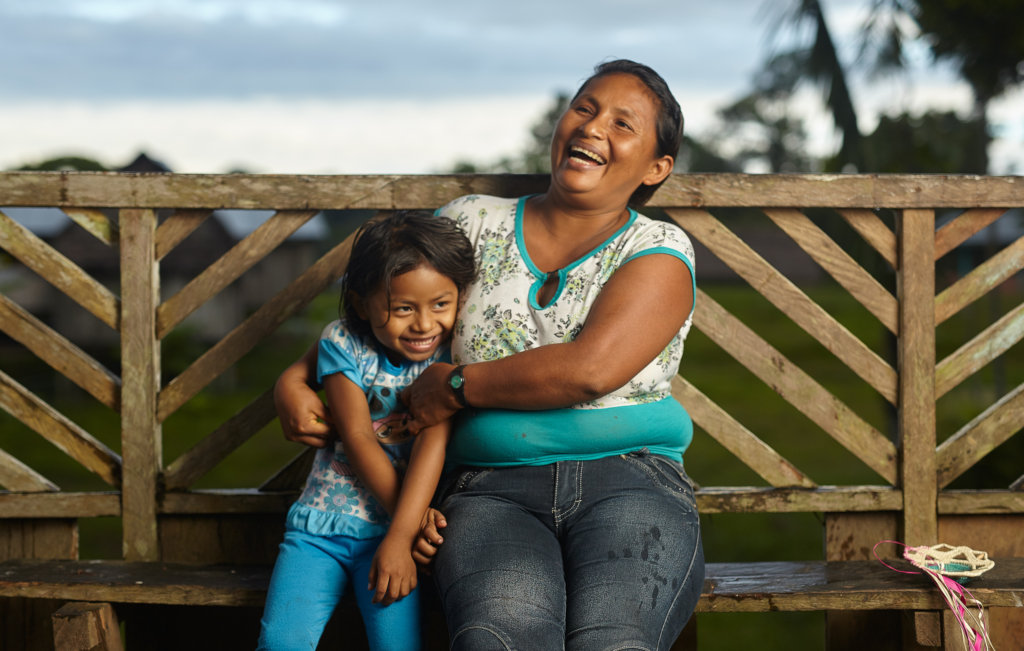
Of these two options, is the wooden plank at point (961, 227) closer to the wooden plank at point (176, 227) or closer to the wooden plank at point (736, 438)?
the wooden plank at point (736, 438)

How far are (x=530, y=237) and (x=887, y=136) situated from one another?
397 inches

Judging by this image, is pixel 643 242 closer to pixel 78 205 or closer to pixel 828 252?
pixel 828 252

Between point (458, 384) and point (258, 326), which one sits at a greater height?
point (258, 326)

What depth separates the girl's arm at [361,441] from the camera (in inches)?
83.5

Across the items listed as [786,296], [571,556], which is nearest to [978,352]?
[786,296]

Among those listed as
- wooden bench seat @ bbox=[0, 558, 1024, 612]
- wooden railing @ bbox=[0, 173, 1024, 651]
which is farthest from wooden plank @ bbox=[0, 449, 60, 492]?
wooden bench seat @ bbox=[0, 558, 1024, 612]

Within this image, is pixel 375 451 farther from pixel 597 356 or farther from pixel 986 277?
pixel 986 277

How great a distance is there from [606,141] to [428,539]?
101 centimetres

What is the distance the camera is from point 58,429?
107 inches

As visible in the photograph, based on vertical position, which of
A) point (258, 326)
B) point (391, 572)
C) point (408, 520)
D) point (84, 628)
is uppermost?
point (258, 326)

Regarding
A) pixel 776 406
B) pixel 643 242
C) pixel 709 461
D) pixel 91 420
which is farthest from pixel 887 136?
pixel 91 420

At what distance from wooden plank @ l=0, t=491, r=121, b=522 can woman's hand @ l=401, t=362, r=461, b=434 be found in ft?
3.79

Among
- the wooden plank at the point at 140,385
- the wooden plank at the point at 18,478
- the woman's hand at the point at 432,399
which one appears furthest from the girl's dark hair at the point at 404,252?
the wooden plank at the point at 18,478

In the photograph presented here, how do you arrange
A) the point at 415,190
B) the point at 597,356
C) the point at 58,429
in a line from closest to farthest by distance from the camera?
the point at 597,356 → the point at 415,190 → the point at 58,429
